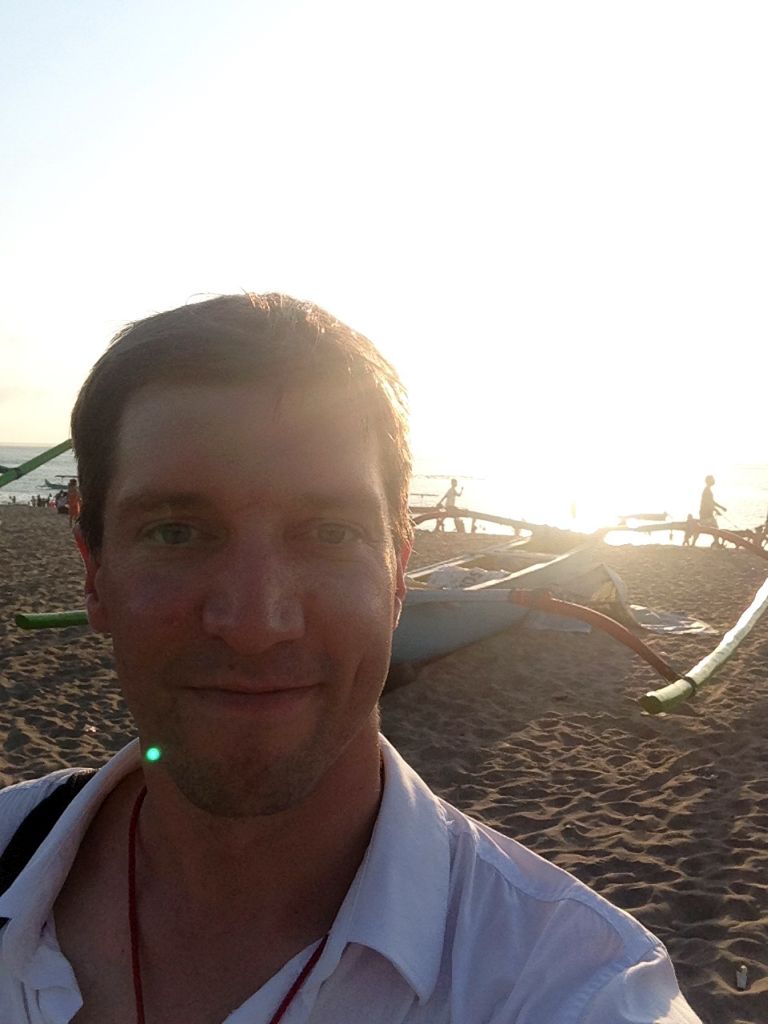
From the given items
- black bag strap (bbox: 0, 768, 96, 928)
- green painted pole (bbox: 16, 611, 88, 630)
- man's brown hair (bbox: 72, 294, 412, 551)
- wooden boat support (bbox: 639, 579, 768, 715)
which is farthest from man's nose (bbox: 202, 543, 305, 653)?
green painted pole (bbox: 16, 611, 88, 630)

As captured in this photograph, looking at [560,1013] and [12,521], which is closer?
[560,1013]

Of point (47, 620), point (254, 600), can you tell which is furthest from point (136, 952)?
point (47, 620)

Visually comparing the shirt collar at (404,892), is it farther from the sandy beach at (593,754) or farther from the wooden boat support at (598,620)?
the wooden boat support at (598,620)

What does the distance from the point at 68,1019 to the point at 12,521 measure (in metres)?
24.8

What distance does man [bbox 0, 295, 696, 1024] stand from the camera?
1.16m

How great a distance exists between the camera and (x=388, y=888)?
1.22 meters

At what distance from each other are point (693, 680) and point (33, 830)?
18.1ft

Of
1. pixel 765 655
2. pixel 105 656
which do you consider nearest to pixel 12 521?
pixel 105 656

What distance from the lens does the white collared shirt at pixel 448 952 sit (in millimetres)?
1104

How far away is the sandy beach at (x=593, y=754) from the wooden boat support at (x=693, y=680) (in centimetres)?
42

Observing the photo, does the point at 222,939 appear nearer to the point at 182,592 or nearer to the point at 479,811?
the point at 182,592

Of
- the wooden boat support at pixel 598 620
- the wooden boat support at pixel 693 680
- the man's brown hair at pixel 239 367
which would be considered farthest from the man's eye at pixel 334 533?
the wooden boat support at pixel 598 620

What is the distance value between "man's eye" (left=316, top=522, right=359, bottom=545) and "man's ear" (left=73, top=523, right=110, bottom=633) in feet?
1.39

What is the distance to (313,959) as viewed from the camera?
4.06 feet
